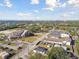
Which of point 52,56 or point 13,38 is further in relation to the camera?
point 13,38

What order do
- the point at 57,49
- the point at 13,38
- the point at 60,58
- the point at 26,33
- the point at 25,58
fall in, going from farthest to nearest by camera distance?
the point at 26,33
the point at 13,38
the point at 25,58
the point at 57,49
the point at 60,58

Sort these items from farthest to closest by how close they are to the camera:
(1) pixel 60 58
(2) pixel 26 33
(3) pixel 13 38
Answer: (2) pixel 26 33
(3) pixel 13 38
(1) pixel 60 58

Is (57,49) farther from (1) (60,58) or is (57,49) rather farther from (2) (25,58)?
(2) (25,58)

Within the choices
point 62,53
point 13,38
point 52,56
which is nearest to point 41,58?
point 52,56

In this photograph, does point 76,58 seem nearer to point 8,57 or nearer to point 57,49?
point 57,49

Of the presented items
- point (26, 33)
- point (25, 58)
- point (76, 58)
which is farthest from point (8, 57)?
point (26, 33)

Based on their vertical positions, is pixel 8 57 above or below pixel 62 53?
below

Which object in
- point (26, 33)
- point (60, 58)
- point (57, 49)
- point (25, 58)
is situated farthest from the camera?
point (26, 33)

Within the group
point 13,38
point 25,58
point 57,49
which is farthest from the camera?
point 13,38

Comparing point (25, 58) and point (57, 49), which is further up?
point (57, 49)
